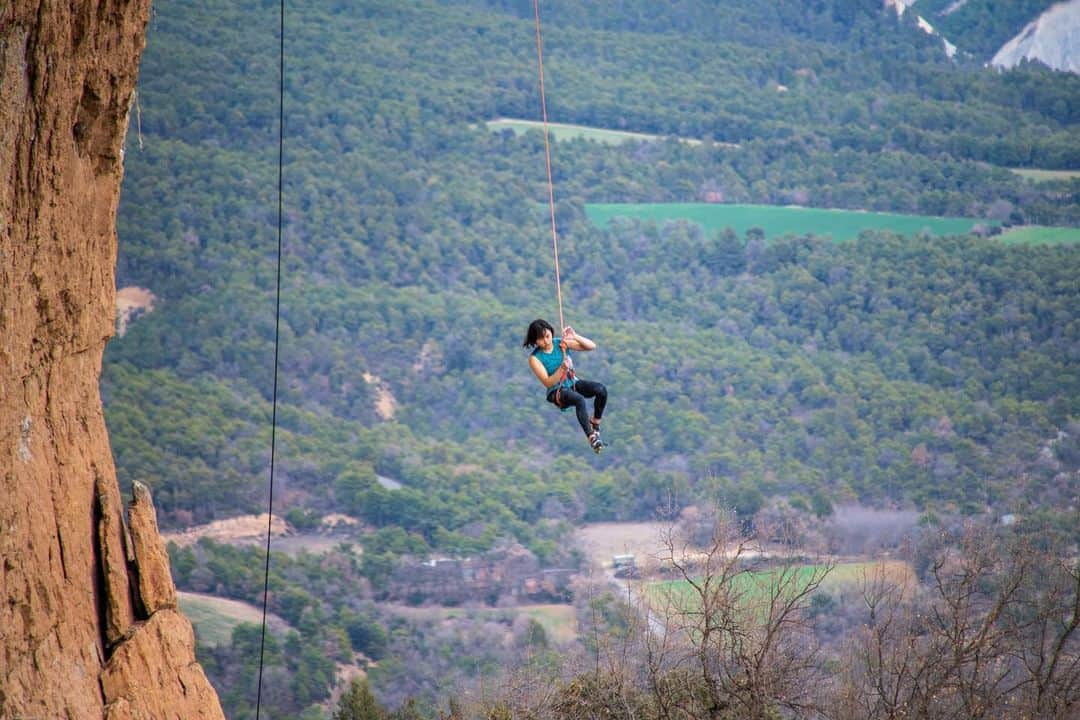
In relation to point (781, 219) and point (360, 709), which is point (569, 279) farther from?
Answer: point (360, 709)

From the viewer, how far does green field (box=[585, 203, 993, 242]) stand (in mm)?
85438

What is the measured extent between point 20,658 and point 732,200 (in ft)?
269

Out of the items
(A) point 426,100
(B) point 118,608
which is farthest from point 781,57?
(B) point 118,608

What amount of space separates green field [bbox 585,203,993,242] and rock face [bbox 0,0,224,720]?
75224 millimetres

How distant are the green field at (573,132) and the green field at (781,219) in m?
5.65

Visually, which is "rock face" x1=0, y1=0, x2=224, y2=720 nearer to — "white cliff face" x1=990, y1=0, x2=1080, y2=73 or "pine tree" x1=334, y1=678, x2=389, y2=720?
"pine tree" x1=334, y1=678, x2=389, y2=720

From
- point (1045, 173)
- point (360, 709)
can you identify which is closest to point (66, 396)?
point (360, 709)

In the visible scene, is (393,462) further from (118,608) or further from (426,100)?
(118,608)

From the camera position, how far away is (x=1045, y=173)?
297 ft

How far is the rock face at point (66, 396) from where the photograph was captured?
9930 mm

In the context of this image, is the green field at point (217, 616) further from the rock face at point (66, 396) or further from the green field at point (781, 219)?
the rock face at point (66, 396)

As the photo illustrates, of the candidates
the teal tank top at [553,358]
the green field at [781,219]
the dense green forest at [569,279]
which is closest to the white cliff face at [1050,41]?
the dense green forest at [569,279]

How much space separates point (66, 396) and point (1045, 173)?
3439 inches

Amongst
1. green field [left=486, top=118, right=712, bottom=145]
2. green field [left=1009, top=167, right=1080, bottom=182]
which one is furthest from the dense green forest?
green field [left=486, top=118, right=712, bottom=145]
